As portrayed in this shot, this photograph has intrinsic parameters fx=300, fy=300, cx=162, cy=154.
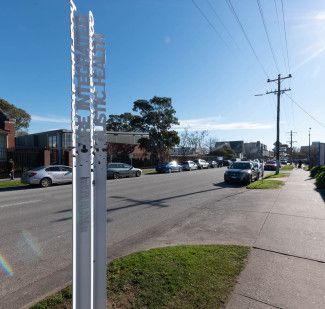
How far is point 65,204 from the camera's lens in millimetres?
11469

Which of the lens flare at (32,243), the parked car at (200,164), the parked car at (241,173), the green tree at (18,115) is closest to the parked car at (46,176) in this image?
the parked car at (241,173)

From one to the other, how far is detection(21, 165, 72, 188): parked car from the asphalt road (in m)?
6.27

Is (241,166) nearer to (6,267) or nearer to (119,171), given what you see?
(119,171)

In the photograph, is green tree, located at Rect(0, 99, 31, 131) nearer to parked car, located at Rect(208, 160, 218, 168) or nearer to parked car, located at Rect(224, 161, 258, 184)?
parked car, located at Rect(208, 160, 218, 168)

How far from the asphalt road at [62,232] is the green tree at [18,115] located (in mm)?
46851

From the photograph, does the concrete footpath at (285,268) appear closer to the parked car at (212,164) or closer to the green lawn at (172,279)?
the green lawn at (172,279)

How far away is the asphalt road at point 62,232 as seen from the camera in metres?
4.64

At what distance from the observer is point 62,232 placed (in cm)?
737

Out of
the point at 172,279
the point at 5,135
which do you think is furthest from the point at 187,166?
A: the point at 172,279

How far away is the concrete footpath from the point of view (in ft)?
12.4

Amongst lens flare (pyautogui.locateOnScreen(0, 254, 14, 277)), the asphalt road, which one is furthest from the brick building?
lens flare (pyautogui.locateOnScreen(0, 254, 14, 277))

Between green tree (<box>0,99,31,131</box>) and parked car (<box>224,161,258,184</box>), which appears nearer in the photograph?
parked car (<box>224,161,258,184</box>)

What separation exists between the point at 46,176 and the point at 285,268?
1702 centimetres

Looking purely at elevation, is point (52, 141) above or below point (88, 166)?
above
